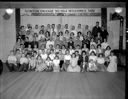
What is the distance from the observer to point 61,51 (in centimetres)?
775

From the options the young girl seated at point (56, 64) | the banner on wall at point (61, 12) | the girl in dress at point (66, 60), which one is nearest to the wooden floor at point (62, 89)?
the young girl seated at point (56, 64)

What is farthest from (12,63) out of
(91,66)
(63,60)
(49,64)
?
(91,66)

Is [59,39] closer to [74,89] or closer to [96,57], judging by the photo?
[96,57]

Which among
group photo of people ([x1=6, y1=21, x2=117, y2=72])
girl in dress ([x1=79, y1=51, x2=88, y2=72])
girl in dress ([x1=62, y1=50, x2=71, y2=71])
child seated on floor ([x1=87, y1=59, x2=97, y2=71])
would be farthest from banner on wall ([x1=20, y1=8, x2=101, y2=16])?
child seated on floor ([x1=87, y1=59, x2=97, y2=71])

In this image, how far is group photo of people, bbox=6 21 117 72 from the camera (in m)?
7.19

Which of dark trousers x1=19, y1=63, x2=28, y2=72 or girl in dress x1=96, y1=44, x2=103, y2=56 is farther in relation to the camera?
girl in dress x1=96, y1=44, x2=103, y2=56

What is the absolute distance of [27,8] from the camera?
31.4ft

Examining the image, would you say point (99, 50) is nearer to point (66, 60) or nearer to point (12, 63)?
point (66, 60)

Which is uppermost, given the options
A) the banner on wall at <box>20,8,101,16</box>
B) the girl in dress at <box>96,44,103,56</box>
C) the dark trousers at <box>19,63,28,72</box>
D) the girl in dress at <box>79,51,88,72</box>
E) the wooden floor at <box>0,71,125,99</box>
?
the banner on wall at <box>20,8,101,16</box>

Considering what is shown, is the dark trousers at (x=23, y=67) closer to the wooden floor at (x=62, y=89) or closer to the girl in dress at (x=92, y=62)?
the wooden floor at (x=62, y=89)

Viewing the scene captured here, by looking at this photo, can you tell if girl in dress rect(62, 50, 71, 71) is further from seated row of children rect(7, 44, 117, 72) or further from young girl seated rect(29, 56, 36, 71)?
young girl seated rect(29, 56, 36, 71)

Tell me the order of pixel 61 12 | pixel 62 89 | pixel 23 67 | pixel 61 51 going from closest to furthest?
pixel 62 89 < pixel 23 67 < pixel 61 51 < pixel 61 12

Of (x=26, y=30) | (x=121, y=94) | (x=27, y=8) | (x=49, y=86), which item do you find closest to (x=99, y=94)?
(x=121, y=94)

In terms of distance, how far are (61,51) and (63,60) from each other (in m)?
0.37
